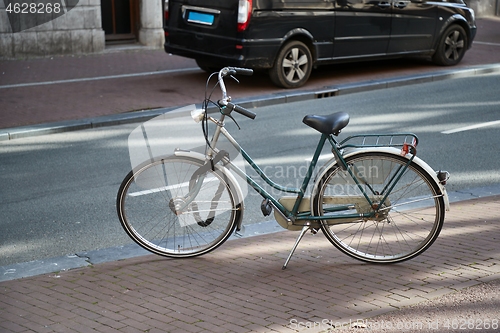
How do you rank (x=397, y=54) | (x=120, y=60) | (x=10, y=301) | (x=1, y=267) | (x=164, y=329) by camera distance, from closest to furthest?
(x=164, y=329) → (x=10, y=301) → (x=1, y=267) → (x=397, y=54) → (x=120, y=60)

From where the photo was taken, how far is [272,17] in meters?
12.0

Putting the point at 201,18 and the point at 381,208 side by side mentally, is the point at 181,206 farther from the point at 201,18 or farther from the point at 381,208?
the point at 201,18

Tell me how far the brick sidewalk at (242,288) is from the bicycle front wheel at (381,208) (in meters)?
0.13

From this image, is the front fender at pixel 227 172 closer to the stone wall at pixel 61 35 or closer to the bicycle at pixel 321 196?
the bicycle at pixel 321 196

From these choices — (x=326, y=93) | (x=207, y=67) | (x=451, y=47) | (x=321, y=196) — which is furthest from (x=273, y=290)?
(x=451, y=47)

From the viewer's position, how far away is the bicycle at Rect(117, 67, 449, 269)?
500 cm

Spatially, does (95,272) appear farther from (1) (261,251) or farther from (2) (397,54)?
(2) (397,54)

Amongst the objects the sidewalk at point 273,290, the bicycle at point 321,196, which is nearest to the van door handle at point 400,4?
the sidewalk at point 273,290

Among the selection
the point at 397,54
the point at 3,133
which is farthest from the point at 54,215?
the point at 397,54

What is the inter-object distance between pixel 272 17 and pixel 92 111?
10.6 feet

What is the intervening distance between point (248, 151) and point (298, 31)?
4.10 m

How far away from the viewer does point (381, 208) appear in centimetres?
511

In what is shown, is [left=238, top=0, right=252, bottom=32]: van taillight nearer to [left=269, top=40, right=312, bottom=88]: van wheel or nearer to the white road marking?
[left=269, top=40, right=312, bottom=88]: van wheel

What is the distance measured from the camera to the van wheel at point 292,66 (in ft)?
40.5
